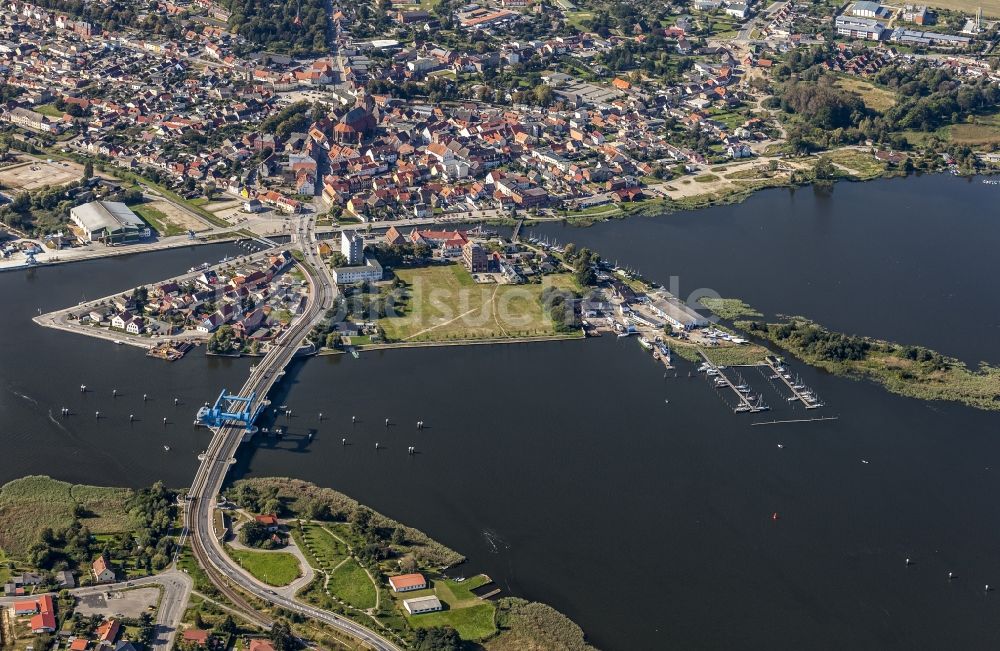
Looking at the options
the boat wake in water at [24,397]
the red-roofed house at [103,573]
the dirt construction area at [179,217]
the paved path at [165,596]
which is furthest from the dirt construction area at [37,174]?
the paved path at [165,596]

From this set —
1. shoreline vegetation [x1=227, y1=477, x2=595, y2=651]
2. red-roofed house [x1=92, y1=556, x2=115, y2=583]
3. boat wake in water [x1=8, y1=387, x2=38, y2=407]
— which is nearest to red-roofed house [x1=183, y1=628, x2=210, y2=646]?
shoreline vegetation [x1=227, y1=477, x2=595, y2=651]

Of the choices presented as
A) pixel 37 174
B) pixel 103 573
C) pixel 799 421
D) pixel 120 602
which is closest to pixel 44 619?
pixel 120 602

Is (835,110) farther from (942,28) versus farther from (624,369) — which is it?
(624,369)

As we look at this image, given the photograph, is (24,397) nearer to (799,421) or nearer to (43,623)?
(43,623)

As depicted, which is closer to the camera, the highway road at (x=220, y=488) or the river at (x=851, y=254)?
the highway road at (x=220, y=488)

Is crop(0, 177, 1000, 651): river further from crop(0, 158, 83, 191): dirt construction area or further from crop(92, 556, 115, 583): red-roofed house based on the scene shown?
crop(0, 158, 83, 191): dirt construction area

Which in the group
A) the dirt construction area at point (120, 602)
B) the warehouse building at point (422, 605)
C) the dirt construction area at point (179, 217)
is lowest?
the warehouse building at point (422, 605)

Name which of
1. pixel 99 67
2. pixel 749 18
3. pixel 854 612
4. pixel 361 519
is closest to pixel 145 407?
pixel 361 519

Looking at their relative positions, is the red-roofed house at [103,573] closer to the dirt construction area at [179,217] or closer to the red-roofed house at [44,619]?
the red-roofed house at [44,619]
